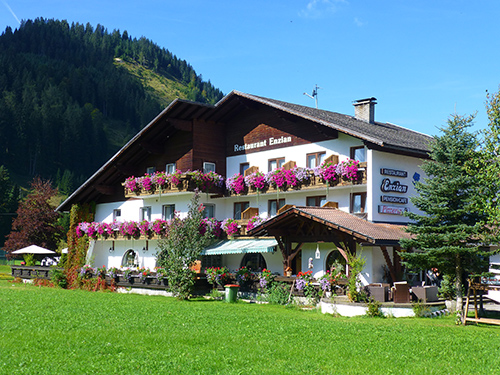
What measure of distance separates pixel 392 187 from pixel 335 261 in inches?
160

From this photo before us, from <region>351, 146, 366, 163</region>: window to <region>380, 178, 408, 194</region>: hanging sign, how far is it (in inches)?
59.5

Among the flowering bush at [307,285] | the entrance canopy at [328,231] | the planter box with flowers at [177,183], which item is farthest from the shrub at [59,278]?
the flowering bush at [307,285]

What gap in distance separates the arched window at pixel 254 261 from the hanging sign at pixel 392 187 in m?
7.77

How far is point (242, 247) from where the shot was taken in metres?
29.7

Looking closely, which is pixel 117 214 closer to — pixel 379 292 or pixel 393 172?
pixel 393 172

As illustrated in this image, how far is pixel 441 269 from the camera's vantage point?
22.0m

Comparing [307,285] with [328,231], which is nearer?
[307,285]

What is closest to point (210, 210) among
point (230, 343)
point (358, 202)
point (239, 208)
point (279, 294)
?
point (239, 208)

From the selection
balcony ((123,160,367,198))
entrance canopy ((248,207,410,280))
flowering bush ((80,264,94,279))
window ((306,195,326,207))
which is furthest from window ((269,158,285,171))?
flowering bush ((80,264,94,279))

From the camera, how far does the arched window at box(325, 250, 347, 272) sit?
2721 cm

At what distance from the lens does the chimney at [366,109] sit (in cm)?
3344

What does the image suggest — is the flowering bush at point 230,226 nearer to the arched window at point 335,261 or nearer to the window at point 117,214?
the arched window at point 335,261

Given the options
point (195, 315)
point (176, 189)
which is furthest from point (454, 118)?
point (176, 189)

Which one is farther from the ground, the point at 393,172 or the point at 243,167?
the point at 243,167
